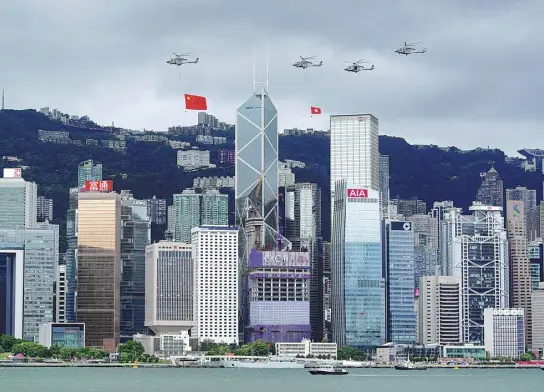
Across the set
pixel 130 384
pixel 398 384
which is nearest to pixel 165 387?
pixel 130 384

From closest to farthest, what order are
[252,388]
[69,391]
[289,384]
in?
[69,391], [252,388], [289,384]

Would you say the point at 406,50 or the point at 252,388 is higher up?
the point at 406,50

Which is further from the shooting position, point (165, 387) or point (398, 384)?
point (398, 384)

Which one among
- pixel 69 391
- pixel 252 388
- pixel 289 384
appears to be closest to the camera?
pixel 69 391

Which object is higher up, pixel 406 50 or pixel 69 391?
pixel 406 50

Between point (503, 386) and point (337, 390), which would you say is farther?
point (503, 386)

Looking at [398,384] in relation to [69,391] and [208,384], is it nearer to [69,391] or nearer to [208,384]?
[208,384]

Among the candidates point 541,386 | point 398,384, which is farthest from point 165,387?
point 541,386

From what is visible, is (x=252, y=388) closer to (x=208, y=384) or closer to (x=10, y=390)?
(x=208, y=384)
